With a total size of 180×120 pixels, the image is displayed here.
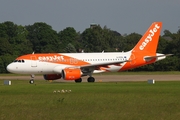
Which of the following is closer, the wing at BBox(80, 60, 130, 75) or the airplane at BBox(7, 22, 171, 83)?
the wing at BBox(80, 60, 130, 75)

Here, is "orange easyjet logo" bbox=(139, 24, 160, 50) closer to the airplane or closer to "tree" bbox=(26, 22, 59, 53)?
the airplane

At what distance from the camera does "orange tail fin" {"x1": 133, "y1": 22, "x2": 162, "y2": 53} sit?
182ft

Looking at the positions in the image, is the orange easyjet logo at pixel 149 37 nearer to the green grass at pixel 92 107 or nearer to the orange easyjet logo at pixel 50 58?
the orange easyjet logo at pixel 50 58

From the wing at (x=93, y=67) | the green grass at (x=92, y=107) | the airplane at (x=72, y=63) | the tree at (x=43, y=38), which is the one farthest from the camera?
the tree at (x=43, y=38)

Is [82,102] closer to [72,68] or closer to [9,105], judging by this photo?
[9,105]

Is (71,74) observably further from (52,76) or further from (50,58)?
(52,76)

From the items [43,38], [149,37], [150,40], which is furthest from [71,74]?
[43,38]

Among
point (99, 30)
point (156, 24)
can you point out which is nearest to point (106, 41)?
point (99, 30)

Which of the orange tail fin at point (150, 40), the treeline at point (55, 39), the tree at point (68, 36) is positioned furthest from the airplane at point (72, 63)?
the tree at point (68, 36)

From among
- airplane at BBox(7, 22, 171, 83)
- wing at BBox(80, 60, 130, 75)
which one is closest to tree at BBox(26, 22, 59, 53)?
airplane at BBox(7, 22, 171, 83)

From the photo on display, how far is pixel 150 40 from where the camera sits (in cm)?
5628

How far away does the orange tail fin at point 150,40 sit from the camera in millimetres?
55438

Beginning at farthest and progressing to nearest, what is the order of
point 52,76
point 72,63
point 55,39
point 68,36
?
point 68,36, point 55,39, point 52,76, point 72,63

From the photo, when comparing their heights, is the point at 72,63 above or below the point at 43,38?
below
